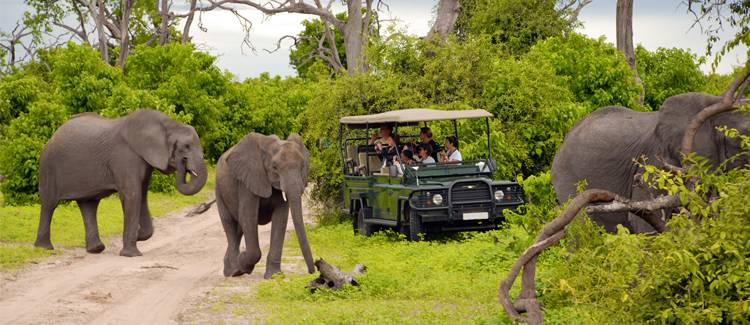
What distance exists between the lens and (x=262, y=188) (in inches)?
560

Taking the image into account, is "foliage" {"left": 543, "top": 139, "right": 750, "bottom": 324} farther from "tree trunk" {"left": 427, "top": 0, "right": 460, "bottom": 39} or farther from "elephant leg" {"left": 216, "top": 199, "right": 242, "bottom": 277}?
"tree trunk" {"left": 427, "top": 0, "right": 460, "bottom": 39}

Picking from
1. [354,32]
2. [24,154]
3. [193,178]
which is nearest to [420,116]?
[193,178]

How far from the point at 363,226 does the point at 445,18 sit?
1097cm

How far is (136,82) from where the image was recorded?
37938 mm

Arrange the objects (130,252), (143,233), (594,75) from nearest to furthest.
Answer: (130,252) < (143,233) < (594,75)

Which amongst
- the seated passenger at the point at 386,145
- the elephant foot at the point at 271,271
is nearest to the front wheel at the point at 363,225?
the seated passenger at the point at 386,145

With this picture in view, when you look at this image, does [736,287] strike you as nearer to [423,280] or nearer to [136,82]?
[423,280]

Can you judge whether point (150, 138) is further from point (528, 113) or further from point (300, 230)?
point (528, 113)

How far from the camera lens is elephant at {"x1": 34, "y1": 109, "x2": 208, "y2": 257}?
700 inches

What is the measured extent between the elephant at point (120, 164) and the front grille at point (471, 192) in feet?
12.7

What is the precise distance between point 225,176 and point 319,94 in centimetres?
816

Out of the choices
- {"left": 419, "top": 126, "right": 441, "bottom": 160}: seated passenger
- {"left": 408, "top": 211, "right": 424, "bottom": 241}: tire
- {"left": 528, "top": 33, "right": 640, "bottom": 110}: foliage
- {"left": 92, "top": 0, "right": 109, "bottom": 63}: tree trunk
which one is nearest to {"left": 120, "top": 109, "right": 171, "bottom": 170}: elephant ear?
{"left": 408, "top": 211, "right": 424, "bottom": 241}: tire

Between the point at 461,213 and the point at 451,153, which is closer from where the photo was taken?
the point at 461,213

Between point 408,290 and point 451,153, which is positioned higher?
point 451,153
